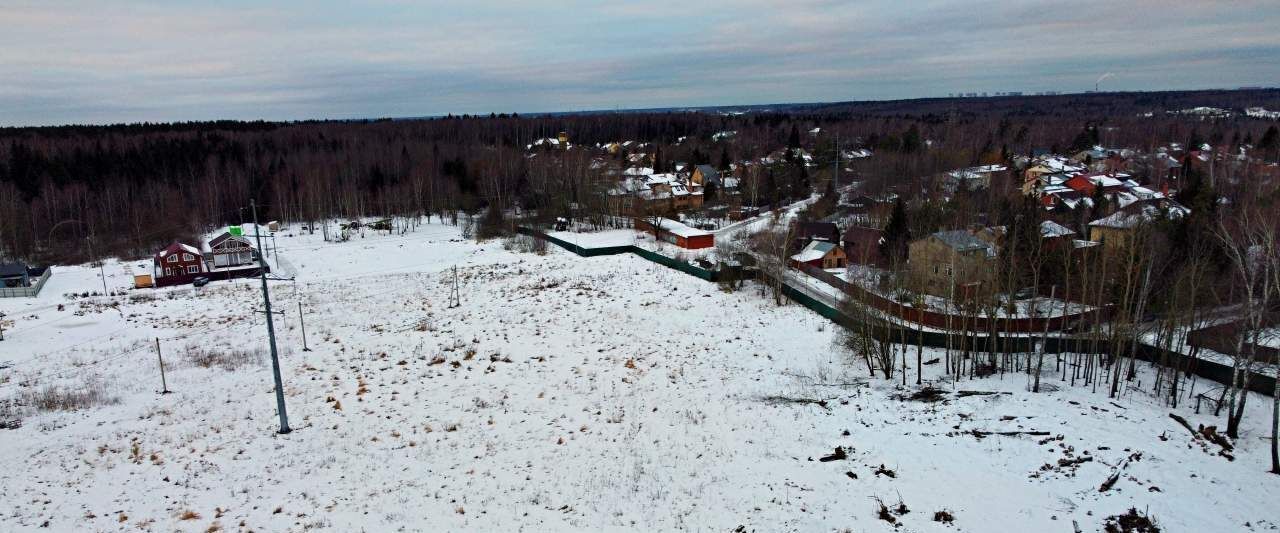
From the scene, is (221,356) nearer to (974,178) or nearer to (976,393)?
(976,393)

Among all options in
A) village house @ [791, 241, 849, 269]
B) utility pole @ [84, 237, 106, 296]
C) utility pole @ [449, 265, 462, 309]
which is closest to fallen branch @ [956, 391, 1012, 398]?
village house @ [791, 241, 849, 269]

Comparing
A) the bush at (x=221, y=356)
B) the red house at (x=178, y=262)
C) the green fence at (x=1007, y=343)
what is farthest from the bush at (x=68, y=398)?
the green fence at (x=1007, y=343)

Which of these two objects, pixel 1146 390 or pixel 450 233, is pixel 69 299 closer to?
pixel 450 233

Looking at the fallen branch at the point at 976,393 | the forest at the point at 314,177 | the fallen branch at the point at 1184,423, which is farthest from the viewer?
the forest at the point at 314,177

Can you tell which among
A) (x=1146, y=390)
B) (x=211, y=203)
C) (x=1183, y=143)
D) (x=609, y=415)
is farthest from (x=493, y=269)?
(x=1183, y=143)

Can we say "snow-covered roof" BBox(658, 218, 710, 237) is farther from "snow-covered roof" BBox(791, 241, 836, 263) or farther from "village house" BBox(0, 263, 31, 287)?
"village house" BBox(0, 263, 31, 287)

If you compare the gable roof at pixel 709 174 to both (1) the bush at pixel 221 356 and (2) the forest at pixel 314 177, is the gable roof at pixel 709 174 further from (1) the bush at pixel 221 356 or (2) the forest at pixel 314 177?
(1) the bush at pixel 221 356
